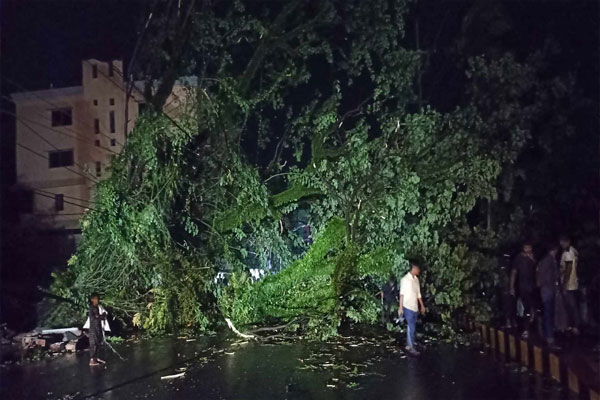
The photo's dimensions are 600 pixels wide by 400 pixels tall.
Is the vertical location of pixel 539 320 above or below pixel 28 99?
below

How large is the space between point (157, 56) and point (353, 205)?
5.65m

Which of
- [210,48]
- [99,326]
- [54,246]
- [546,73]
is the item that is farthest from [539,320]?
[54,246]

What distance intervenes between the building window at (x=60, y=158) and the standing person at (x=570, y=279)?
17.9m

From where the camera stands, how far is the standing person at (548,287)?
10.4 metres

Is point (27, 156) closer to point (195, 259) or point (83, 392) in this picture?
point (195, 259)

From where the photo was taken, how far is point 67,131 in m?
23.5

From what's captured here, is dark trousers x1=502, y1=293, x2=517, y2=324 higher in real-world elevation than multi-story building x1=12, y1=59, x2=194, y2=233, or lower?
lower

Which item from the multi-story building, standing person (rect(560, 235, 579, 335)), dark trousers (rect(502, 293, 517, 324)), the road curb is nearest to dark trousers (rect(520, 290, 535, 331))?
dark trousers (rect(502, 293, 517, 324))

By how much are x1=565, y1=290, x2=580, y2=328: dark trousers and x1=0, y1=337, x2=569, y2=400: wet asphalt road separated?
1.90m

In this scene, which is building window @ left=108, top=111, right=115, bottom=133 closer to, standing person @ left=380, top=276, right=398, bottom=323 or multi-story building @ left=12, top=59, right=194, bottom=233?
multi-story building @ left=12, top=59, right=194, bottom=233

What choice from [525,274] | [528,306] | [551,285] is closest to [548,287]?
[551,285]

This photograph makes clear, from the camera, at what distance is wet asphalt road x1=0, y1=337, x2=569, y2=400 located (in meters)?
8.38

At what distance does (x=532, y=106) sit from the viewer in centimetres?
1362

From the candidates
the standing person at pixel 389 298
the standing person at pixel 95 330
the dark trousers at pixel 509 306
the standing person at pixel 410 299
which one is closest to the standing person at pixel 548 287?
the dark trousers at pixel 509 306
